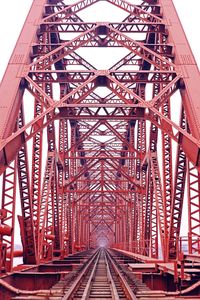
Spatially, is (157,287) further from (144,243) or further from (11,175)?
(144,243)

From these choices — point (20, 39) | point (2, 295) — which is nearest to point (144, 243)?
point (20, 39)

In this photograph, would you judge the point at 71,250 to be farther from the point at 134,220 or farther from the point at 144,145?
the point at 144,145

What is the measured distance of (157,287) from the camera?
12867 millimetres

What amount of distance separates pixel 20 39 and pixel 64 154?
1292 centimetres

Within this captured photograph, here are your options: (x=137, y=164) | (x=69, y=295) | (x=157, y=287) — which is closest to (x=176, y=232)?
(x=157, y=287)

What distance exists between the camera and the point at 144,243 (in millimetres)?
25484

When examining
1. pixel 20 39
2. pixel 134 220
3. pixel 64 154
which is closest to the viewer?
pixel 20 39

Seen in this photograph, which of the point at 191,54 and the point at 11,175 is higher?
the point at 191,54

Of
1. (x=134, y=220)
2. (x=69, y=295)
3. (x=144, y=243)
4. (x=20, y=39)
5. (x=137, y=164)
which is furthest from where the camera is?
(x=134, y=220)

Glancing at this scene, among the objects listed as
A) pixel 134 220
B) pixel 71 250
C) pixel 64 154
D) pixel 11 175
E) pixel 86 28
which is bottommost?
pixel 71 250

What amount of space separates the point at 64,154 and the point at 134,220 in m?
10.4

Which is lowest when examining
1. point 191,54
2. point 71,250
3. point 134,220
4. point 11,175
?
point 71,250

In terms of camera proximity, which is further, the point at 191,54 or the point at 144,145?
the point at 144,145

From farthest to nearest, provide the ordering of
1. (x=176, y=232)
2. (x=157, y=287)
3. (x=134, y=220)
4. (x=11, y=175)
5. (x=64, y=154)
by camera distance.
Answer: (x=134, y=220)
(x=64, y=154)
(x=176, y=232)
(x=11, y=175)
(x=157, y=287)
